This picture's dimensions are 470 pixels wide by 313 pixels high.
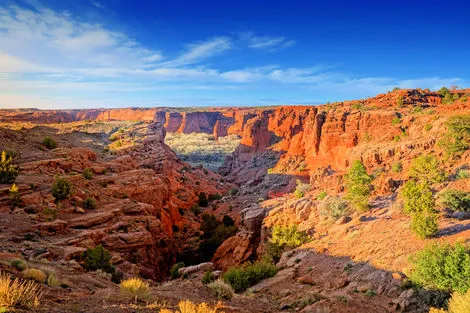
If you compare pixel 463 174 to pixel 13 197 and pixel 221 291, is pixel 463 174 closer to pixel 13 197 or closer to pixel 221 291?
pixel 221 291

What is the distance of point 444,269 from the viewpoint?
320 inches

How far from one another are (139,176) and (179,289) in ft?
63.0

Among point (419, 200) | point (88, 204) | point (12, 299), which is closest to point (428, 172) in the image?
point (419, 200)

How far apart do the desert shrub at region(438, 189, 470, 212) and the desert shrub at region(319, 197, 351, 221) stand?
609 cm

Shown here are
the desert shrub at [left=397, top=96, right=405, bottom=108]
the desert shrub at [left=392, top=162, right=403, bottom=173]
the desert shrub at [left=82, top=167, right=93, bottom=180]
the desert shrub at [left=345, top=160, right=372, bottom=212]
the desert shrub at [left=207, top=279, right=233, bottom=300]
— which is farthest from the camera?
the desert shrub at [left=397, top=96, right=405, bottom=108]

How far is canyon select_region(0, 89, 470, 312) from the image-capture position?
9641 millimetres

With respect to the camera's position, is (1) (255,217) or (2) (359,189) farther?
(1) (255,217)

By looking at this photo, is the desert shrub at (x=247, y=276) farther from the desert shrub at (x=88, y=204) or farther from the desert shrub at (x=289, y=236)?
the desert shrub at (x=88, y=204)

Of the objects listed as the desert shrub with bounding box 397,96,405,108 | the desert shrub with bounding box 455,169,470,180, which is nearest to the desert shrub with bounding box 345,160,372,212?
the desert shrub with bounding box 455,169,470,180

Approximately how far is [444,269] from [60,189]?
19.5 metres

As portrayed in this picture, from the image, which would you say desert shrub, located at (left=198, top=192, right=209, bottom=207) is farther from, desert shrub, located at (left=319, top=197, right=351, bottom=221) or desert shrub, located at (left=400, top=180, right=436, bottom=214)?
desert shrub, located at (left=400, top=180, right=436, bottom=214)

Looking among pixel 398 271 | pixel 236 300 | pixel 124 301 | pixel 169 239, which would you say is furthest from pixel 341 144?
pixel 124 301

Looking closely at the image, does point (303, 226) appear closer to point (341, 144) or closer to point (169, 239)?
point (169, 239)

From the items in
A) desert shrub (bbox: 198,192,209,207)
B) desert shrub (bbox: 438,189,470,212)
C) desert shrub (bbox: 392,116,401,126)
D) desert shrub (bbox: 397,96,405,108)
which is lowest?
desert shrub (bbox: 198,192,209,207)
